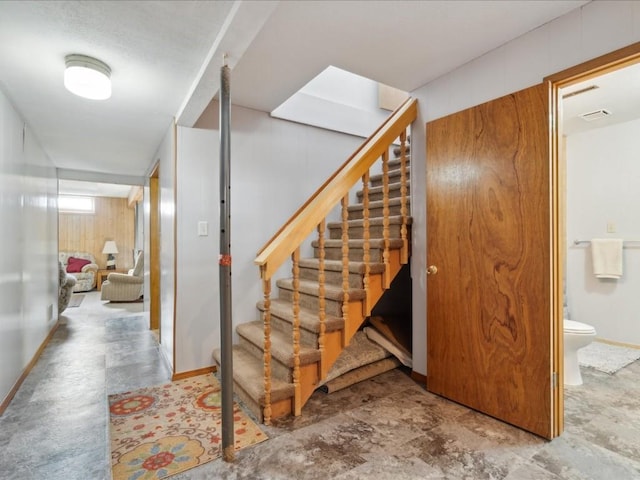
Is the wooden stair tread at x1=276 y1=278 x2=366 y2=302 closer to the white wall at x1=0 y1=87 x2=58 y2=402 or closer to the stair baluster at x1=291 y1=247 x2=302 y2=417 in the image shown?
the stair baluster at x1=291 y1=247 x2=302 y2=417

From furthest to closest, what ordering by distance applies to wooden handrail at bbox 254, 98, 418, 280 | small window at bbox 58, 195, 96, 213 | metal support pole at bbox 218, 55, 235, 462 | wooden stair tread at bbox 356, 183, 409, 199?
small window at bbox 58, 195, 96, 213 → wooden stair tread at bbox 356, 183, 409, 199 → wooden handrail at bbox 254, 98, 418, 280 → metal support pole at bbox 218, 55, 235, 462

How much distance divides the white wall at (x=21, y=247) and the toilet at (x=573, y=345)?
3799mm

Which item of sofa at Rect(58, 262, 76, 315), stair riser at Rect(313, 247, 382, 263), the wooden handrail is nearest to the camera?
the wooden handrail

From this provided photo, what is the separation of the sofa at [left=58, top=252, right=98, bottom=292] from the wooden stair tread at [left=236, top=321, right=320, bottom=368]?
6.35m

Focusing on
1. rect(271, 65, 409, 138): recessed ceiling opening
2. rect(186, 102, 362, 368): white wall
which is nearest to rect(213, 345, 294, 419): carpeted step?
rect(186, 102, 362, 368): white wall

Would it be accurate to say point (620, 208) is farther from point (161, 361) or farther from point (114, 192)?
point (114, 192)

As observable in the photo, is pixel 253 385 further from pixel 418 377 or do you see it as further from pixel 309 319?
pixel 418 377

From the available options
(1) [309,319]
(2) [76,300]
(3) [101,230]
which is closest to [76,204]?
(3) [101,230]

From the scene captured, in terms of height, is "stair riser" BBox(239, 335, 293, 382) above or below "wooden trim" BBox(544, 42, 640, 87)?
below

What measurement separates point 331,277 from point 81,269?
7.31 m

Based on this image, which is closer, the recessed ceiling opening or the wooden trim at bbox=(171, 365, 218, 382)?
the wooden trim at bbox=(171, 365, 218, 382)

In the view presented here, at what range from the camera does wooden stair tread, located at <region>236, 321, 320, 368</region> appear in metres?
2.04

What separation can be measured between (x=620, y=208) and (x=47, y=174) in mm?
6080

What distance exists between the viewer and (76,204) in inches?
313
